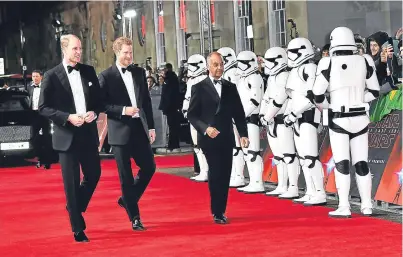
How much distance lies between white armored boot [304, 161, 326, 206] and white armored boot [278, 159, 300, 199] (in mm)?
824

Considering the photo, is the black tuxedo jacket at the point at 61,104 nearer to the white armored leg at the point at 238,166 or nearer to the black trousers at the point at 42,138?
the white armored leg at the point at 238,166

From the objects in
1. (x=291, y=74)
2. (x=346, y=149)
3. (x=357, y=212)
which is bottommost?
(x=357, y=212)

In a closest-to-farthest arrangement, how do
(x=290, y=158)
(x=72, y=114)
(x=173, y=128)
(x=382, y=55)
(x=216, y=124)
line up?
(x=72, y=114) < (x=216, y=124) < (x=382, y=55) < (x=290, y=158) < (x=173, y=128)

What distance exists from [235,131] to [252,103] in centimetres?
119

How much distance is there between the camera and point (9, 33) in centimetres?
5412

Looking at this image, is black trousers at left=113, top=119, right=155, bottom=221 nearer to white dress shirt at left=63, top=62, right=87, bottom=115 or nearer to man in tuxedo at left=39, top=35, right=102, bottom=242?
man in tuxedo at left=39, top=35, right=102, bottom=242

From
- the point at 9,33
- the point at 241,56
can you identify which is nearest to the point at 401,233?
the point at 241,56

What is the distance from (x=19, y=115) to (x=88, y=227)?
11.2 metres

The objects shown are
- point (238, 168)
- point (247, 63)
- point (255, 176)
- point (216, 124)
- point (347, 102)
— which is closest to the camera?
point (216, 124)

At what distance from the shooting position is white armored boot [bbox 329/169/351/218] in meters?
10.7

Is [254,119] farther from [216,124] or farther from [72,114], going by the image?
[72,114]

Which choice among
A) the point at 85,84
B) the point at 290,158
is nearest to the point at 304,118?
the point at 290,158

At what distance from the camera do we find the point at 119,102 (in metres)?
10.2

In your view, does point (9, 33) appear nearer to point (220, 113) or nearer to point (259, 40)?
point (259, 40)
